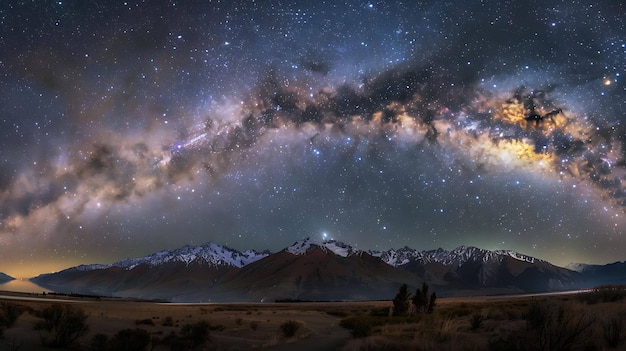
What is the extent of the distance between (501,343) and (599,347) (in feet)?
8.17

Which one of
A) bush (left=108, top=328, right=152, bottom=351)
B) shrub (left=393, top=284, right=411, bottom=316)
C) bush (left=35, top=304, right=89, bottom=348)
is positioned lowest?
shrub (left=393, top=284, right=411, bottom=316)

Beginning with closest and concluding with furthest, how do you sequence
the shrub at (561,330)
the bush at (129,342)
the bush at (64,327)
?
1. the shrub at (561,330)
2. the bush at (129,342)
3. the bush at (64,327)

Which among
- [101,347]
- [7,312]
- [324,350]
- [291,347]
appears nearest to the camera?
[101,347]

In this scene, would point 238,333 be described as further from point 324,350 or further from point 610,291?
point 610,291

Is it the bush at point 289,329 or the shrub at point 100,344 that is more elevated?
the shrub at point 100,344

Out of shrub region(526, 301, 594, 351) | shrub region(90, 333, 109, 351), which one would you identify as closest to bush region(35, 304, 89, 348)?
shrub region(90, 333, 109, 351)

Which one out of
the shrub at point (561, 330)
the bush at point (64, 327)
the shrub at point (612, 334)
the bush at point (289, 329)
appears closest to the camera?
the shrub at point (561, 330)

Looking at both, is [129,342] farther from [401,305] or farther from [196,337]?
[401,305]

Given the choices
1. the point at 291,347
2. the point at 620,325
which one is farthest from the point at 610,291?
the point at 291,347

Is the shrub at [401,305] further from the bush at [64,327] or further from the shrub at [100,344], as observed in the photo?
the shrub at [100,344]

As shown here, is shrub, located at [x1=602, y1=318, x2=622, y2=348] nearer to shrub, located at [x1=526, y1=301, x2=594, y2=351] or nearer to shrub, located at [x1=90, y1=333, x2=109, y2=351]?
shrub, located at [x1=526, y1=301, x2=594, y2=351]

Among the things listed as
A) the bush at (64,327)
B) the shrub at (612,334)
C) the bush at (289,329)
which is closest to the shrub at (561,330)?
the shrub at (612,334)

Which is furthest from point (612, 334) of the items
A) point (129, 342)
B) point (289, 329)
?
point (129, 342)

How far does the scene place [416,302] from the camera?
45000 mm
